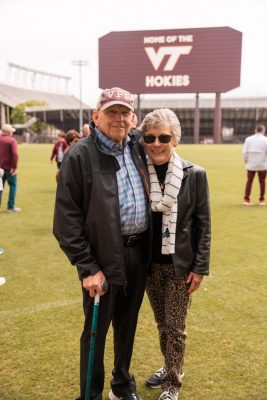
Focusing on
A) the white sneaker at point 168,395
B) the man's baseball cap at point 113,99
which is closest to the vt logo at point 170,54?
the man's baseball cap at point 113,99

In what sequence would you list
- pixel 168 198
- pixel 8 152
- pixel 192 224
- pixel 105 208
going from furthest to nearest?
pixel 8 152 → pixel 192 224 → pixel 168 198 → pixel 105 208

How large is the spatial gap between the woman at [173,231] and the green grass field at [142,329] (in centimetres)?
48

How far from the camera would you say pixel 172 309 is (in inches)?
113

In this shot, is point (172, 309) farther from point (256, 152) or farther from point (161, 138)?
point (256, 152)

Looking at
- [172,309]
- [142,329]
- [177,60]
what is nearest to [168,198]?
[172,309]

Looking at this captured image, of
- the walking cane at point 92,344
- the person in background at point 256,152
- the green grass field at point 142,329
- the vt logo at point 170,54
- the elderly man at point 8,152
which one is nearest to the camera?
the walking cane at point 92,344

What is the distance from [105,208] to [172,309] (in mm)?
872

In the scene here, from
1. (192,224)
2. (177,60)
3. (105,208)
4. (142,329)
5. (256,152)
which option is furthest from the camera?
(177,60)

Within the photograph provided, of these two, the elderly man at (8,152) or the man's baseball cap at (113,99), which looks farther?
the elderly man at (8,152)

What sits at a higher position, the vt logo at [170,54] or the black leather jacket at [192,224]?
the vt logo at [170,54]

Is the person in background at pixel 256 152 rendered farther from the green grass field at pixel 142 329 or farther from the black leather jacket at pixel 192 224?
the black leather jacket at pixel 192 224

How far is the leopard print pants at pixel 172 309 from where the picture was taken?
2.85m

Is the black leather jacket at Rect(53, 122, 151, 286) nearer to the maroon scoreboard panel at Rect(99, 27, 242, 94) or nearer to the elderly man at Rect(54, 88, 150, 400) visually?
the elderly man at Rect(54, 88, 150, 400)

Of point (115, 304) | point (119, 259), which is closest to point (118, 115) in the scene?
point (119, 259)
